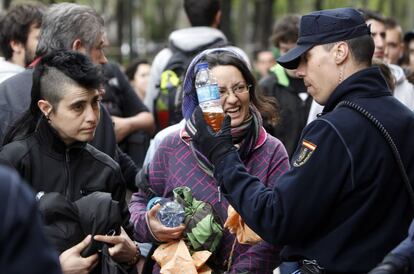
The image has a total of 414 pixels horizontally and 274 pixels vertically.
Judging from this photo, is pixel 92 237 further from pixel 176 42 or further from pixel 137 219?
pixel 176 42

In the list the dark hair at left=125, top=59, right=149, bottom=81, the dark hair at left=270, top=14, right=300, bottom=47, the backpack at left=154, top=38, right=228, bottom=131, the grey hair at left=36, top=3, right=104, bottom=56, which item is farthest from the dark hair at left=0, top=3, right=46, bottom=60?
the dark hair at left=125, top=59, right=149, bottom=81

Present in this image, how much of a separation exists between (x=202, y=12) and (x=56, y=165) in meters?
3.63

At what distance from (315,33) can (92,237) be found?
1429 millimetres

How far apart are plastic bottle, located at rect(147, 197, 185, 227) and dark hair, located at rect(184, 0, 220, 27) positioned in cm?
347

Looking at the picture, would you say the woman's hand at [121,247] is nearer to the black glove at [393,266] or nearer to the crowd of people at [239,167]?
the crowd of people at [239,167]

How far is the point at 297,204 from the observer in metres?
4.04

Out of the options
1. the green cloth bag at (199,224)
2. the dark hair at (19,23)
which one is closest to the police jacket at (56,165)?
the green cloth bag at (199,224)

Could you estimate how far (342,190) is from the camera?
404 cm

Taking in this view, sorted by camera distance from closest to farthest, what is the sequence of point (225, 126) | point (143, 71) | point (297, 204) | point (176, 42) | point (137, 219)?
point (297, 204) → point (225, 126) → point (137, 219) → point (176, 42) → point (143, 71)

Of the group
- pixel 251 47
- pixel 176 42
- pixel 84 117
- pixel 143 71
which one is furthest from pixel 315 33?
pixel 251 47

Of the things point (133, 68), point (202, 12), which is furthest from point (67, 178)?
point (133, 68)

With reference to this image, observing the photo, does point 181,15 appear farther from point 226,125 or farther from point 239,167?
point 239,167

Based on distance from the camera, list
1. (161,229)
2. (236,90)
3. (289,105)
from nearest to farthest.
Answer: (161,229) < (236,90) < (289,105)

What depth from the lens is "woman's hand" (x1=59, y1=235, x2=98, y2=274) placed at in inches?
164
